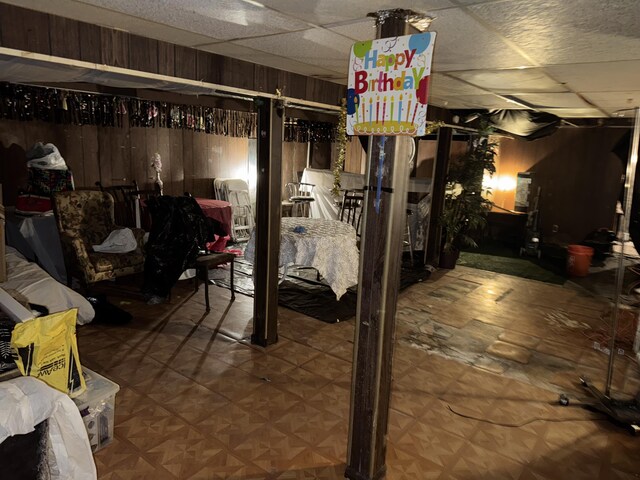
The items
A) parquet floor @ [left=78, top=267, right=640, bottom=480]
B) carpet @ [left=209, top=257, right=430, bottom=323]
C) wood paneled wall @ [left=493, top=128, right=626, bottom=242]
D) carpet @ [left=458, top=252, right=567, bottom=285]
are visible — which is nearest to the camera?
parquet floor @ [left=78, top=267, right=640, bottom=480]

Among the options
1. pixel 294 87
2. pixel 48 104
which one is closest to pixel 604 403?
pixel 294 87

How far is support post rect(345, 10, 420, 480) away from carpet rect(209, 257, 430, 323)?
2071mm

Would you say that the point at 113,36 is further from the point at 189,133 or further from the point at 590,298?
the point at 590,298

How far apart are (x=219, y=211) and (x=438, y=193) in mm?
3009

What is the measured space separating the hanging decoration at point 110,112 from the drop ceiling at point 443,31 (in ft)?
9.90

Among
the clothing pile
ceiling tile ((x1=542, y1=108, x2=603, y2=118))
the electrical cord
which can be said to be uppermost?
ceiling tile ((x1=542, y1=108, x2=603, y2=118))

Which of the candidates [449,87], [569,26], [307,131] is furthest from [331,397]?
[307,131]

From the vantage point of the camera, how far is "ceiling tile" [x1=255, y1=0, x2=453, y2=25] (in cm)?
180

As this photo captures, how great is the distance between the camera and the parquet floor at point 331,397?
7.48 ft

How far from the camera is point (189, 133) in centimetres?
662

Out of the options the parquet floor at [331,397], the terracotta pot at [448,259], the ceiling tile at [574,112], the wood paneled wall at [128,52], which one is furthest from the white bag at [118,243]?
the ceiling tile at [574,112]

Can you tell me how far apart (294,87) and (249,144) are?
13.8ft

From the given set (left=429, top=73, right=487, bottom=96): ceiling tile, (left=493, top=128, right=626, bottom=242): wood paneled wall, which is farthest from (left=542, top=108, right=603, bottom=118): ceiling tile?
(left=493, top=128, right=626, bottom=242): wood paneled wall

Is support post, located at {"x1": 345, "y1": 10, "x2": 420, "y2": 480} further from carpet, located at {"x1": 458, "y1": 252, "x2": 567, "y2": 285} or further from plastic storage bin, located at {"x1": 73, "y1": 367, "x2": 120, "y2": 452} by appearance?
carpet, located at {"x1": 458, "y1": 252, "x2": 567, "y2": 285}
